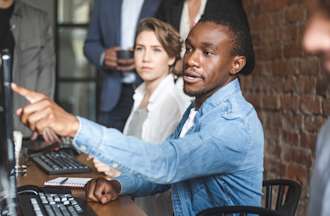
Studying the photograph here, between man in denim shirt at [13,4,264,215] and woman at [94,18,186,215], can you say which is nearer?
man in denim shirt at [13,4,264,215]

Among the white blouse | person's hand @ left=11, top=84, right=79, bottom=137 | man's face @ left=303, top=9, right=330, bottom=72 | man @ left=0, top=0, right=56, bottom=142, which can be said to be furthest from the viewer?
man @ left=0, top=0, right=56, bottom=142

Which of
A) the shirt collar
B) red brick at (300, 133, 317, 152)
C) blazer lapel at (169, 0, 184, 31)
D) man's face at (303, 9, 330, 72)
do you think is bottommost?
red brick at (300, 133, 317, 152)

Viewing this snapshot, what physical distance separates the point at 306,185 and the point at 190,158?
4.52 feet

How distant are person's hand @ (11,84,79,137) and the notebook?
70 centimetres

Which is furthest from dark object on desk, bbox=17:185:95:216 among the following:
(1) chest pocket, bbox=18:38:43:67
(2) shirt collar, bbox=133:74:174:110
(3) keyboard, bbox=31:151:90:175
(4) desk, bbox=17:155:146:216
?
(1) chest pocket, bbox=18:38:43:67

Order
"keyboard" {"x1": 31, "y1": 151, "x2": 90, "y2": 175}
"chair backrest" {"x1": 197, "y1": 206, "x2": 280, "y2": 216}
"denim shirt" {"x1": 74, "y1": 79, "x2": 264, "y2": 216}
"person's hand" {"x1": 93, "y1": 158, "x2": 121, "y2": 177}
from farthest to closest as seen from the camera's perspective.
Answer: "keyboard" {"x1": 31, "y1": 151, "x2": 90, "y2": 175} → "person's hand" {"x1": 93, "y1": 158, "x2": 121, "y2": 177} → "chair backrest" {"x1": 197, "y1": 206, "x2": 280, "y2": 216} → "denim shirt" {"x1": 74, "y1": 79, "x2": 264, "y2": 216}

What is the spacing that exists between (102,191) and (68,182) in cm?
25

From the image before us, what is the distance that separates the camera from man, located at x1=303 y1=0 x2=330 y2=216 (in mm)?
896

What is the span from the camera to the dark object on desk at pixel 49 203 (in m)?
1.45

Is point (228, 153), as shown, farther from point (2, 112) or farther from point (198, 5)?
point (198, 5)

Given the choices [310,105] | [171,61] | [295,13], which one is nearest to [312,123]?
[310,105]

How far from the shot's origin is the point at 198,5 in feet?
9.11

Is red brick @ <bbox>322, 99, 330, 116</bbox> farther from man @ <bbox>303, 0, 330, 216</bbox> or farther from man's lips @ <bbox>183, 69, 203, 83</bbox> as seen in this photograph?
man @ <bbox>303, 0, 330, 216</bbox>

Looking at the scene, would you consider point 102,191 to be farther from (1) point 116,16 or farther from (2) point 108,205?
(1) point 116,16
